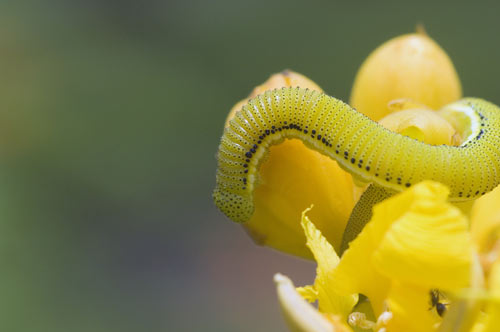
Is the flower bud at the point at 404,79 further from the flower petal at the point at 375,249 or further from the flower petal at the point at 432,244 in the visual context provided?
the flower petal at the point at 432,244

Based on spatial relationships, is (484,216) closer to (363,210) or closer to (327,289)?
(363,210)

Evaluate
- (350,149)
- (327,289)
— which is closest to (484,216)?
(350,149)

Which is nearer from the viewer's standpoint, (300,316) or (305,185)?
(300,316)

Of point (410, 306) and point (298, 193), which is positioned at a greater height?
point (298, 193)

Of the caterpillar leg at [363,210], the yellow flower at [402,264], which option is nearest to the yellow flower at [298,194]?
the caterpillar leg at [363,210]

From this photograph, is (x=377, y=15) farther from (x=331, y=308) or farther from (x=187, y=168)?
(x=331, y=308)

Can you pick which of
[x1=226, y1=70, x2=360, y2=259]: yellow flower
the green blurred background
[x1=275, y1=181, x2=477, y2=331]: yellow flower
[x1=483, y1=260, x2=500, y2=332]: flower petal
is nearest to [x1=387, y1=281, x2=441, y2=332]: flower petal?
[x1=275, y1=181, x2=477, y2=331]: yellow flower
